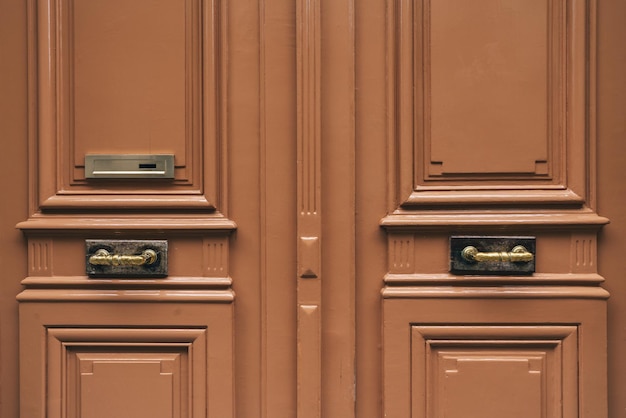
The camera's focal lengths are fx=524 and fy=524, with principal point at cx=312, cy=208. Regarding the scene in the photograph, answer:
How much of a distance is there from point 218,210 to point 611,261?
966 millimetres

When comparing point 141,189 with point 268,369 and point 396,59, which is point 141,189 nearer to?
point 268,369

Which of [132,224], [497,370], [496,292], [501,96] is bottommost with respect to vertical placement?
[497,370]

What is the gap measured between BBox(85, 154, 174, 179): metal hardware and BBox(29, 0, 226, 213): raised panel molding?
19 mm

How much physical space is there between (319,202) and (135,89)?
0.53 metres

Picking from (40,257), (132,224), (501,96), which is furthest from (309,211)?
(40,257)

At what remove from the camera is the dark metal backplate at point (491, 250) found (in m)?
1.26

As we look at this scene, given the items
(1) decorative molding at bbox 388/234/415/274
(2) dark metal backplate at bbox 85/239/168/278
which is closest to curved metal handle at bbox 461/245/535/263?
(1) decorative molding at bbox 388/234/415/274

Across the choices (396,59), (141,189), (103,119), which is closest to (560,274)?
(396,59)

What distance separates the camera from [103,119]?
128 cm

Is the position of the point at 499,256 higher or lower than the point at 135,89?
lower

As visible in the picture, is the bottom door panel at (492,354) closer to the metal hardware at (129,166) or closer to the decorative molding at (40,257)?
the metal hardware at (129,166)

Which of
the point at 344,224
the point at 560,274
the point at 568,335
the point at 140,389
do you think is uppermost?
the point at 344,224

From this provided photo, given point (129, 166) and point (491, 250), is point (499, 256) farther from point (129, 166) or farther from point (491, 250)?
point (129, 166)

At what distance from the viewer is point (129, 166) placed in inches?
50.3
